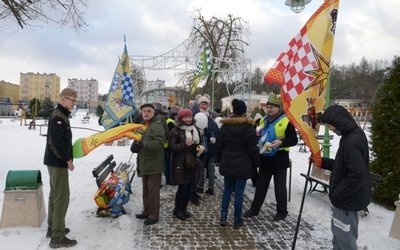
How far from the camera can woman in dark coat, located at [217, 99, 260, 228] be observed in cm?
484

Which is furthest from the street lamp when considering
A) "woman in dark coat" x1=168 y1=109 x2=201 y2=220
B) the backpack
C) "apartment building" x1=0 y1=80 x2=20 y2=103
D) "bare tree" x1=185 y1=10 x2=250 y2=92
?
"apartment building" x1=0 y1=80 x2=20 y2=103

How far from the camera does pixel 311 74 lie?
409 cm

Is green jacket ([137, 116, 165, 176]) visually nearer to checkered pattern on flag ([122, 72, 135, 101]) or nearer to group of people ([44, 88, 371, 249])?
group of people ([44, 88, 371, 249])

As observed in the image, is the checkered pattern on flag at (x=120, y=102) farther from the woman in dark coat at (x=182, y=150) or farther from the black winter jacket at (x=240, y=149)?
the black winter jacket at (x=240, y=149)

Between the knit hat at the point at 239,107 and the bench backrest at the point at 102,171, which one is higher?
the knit hat at the point at 239,107

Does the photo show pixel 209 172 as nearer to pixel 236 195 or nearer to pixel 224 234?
pixel 236 195

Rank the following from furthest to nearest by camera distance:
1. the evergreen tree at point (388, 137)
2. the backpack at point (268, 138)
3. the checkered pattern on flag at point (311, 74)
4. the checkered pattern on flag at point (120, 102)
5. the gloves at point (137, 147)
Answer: the checkered pattern on flag at point (120, 102)
the evergreen tree at point (388, 137)
the backpack at point (268, 138)
the gloves at point (137, 147)
the checkered pattern on flag at point (311, 74)

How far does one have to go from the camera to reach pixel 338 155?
3.35 meters

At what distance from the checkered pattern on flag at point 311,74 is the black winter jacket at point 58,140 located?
2.85 m

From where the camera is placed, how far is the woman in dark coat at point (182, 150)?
511cm

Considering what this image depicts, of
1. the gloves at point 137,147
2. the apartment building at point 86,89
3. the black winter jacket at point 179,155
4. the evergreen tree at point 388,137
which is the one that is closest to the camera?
the gloves at point 137,147

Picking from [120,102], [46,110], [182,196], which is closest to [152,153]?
[182,196]

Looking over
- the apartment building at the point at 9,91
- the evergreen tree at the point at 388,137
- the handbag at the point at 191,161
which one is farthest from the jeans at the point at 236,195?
the apartment building at the point at 9,91

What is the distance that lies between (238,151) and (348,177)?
193cm
